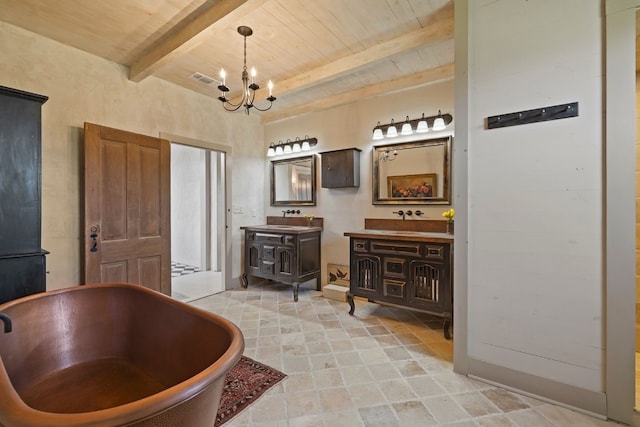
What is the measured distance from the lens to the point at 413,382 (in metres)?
2.01

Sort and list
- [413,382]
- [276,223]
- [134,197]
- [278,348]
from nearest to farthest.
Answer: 1. [413,382]
2. [278,348]
3. [134,197]
4. [276,223]

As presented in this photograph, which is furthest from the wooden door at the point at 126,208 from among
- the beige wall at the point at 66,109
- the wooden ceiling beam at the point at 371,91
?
the wooden ceiling beam at the point at 371,91

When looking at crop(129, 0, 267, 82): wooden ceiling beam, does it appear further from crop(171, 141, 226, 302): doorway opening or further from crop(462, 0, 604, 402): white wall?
crop(171, 141, 226, 302): doorway opening

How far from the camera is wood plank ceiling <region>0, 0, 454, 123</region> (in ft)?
7.39

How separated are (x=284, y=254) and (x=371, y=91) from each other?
8.21ft

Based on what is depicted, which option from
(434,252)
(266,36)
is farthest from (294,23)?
(434,252)

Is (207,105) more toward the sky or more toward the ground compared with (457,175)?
more toward the sky

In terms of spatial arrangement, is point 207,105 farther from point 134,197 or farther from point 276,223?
point 276,223

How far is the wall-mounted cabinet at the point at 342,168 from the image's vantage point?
3842 mm

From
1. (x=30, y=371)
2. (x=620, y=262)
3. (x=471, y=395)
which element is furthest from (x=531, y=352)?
(x=30, y=371)

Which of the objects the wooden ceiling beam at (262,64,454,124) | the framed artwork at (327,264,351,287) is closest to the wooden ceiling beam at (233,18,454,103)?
the wooden ceiling beam at (262,64,454,124)

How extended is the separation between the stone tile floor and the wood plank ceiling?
2753mm

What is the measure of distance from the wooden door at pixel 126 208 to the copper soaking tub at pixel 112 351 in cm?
129

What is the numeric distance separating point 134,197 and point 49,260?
3.00 feet
